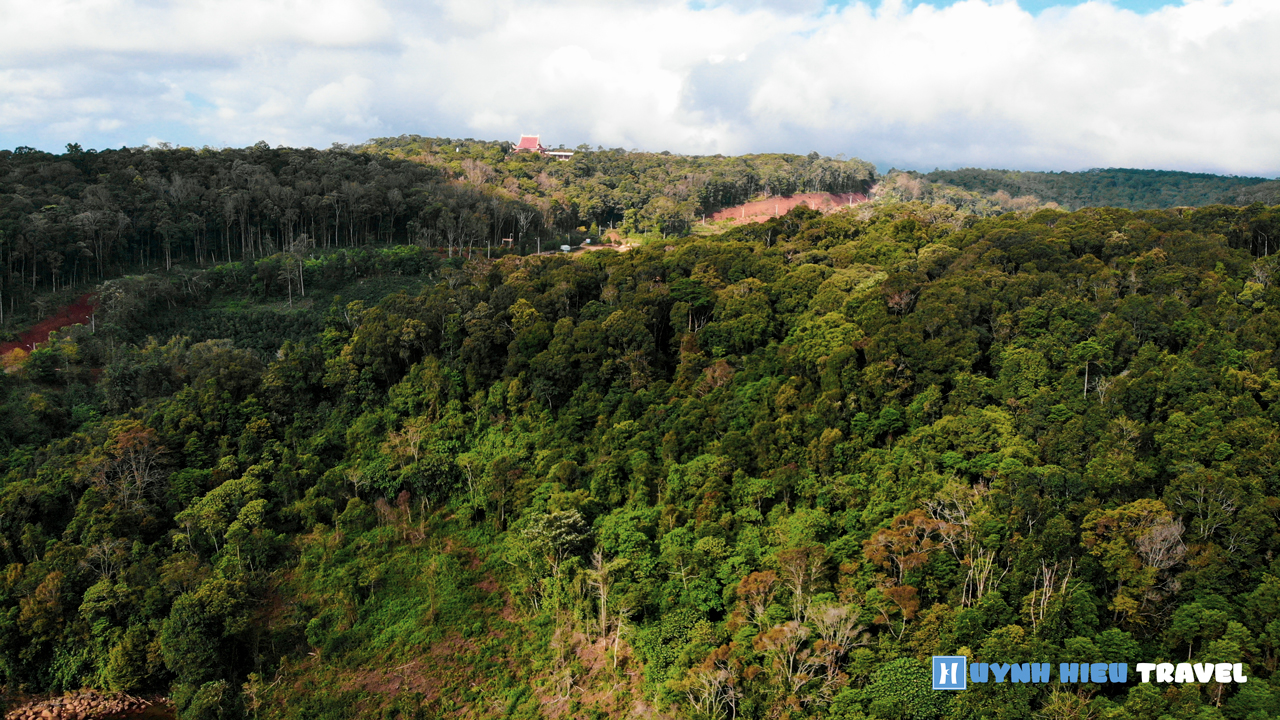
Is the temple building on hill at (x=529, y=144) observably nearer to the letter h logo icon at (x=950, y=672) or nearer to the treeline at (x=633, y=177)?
the treeline at (x=633, y=177)

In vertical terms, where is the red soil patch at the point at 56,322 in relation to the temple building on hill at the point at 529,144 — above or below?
below

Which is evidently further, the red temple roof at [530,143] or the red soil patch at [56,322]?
the red temple roof at [530,143]

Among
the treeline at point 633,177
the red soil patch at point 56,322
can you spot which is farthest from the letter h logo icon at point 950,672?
the treeline at point 633,177

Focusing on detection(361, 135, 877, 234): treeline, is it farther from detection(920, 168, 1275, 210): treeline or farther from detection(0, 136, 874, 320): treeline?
detection(920, 168, 1275, 210): treeline

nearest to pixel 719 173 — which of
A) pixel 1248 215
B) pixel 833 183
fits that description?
pixel 833 183

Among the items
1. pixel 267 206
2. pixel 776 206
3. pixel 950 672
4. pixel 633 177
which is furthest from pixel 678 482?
pixel 633 177

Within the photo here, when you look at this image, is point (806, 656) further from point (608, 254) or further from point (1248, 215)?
point (1248, 215)

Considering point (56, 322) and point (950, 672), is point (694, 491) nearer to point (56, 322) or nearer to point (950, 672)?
point (950, 672)
